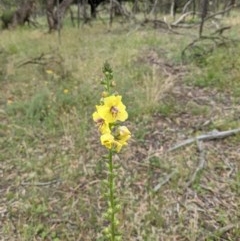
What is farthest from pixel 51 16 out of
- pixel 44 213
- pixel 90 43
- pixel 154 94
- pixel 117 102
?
pixel 117 102

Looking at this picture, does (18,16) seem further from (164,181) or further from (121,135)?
(121,135)

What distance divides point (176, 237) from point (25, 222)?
1.32m

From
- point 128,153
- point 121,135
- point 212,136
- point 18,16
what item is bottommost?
point 18,16

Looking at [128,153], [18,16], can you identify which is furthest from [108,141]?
[18,16]

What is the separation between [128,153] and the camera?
4125mm

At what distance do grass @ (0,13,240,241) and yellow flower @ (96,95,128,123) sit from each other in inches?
66.5

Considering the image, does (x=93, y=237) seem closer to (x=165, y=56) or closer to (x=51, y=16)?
(x=165, y=56)

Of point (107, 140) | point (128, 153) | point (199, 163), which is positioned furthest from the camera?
point (128, 153)

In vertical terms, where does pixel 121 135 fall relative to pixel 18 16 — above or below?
above

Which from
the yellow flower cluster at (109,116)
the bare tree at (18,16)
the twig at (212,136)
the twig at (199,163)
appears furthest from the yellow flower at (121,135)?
the bare tree at (18,16)

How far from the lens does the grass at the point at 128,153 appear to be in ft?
10.4

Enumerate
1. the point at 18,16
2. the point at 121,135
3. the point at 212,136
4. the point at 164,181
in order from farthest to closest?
the point at 18,16 → the point at 212,136 → the point at 164,181 → the point at 121,135

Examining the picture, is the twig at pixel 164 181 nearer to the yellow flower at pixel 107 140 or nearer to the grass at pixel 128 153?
the grass at pixel 128 153

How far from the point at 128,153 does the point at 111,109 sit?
8.47 ft
